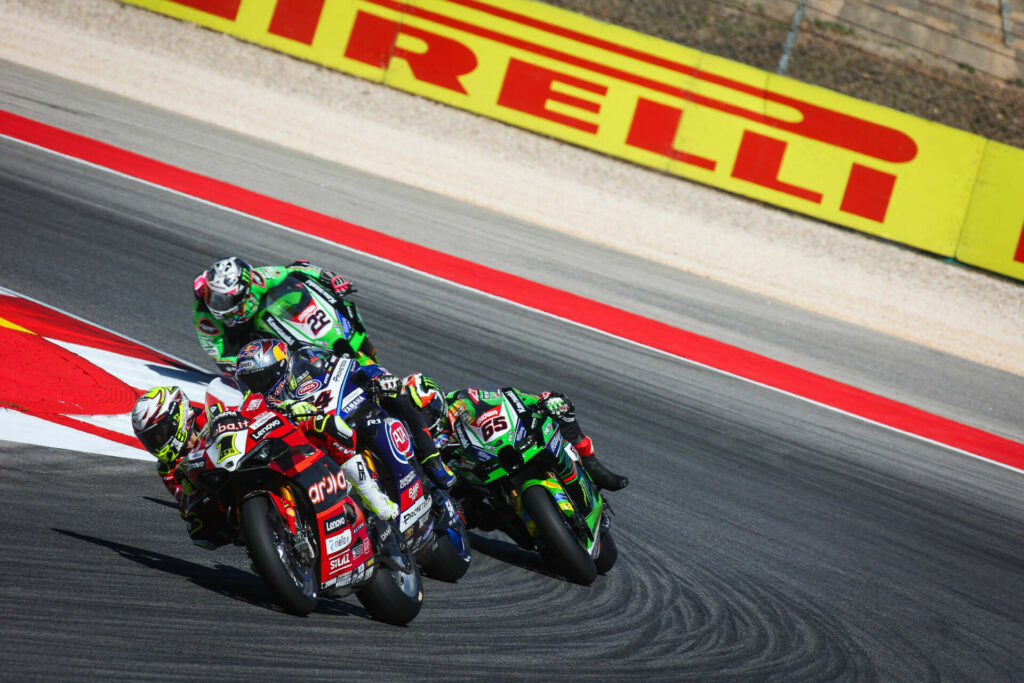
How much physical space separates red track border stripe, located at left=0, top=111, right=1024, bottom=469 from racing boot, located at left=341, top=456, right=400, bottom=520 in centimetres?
725

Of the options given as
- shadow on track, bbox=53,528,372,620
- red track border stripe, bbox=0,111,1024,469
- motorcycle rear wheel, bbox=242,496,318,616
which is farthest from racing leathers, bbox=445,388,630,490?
red track border stripe, bbox=0,111,1024,469

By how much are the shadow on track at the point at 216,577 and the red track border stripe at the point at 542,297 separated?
7378 mm

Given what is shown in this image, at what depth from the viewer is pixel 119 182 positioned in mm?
13305

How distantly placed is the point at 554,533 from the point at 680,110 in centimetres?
1247

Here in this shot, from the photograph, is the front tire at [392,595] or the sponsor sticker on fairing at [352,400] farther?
Result: the sponsor sticker on fairing at [352,400]

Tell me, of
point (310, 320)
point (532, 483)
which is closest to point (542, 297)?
point (310, 320)

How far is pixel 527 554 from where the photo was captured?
6.63 m

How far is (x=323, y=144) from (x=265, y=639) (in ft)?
44.9

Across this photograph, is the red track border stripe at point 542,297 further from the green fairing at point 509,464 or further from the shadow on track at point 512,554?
the green fairing at point 509,464

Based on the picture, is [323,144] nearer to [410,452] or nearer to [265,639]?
[410,452]

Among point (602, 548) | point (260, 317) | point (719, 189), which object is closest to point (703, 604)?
point (602, 548)

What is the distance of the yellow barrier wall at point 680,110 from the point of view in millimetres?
16281

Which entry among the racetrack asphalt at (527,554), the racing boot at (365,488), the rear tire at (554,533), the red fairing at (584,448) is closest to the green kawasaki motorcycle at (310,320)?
the racetrack asphalt at (527,554)

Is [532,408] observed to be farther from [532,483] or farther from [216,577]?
[216,577]
